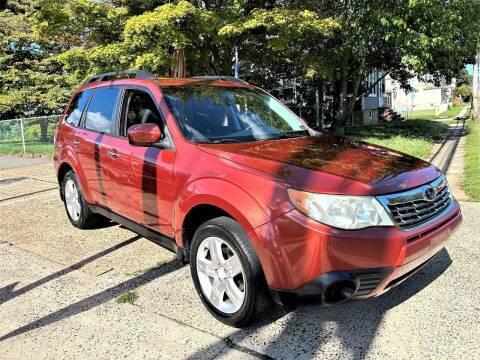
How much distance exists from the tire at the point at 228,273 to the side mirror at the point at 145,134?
34.9 inches

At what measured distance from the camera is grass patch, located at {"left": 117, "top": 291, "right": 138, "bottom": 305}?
3.88 meters

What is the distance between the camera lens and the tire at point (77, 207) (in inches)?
223

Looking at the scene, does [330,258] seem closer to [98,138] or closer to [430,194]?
[430,194]

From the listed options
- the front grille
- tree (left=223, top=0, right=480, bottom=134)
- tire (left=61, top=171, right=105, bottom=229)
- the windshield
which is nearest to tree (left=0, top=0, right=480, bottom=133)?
tree (left=223, top=0, right=480, bottom=134)

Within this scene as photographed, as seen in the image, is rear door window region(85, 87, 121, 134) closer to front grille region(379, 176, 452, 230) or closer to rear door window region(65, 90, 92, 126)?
rear door window region(65, 90, 92, 126)

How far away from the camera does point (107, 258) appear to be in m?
4.91

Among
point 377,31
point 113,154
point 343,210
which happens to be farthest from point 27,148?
point 343,210

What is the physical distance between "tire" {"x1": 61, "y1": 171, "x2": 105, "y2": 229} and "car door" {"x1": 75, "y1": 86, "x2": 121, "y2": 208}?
1.31 ft

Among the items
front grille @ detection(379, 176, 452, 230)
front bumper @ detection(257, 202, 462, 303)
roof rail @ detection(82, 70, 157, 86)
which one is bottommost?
front bumper @ detection(257, 202, 462, 303)

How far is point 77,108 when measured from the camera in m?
5.81

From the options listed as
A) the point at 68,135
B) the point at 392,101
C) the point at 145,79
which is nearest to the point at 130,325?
the point at 145,79

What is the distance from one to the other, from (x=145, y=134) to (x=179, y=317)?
1.47 meters

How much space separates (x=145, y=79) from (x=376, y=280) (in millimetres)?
2973

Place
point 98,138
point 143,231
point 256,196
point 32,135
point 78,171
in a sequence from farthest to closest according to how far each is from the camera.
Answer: point 32,135
point 78,171
point 98,138
point 143,231
point 256,196
